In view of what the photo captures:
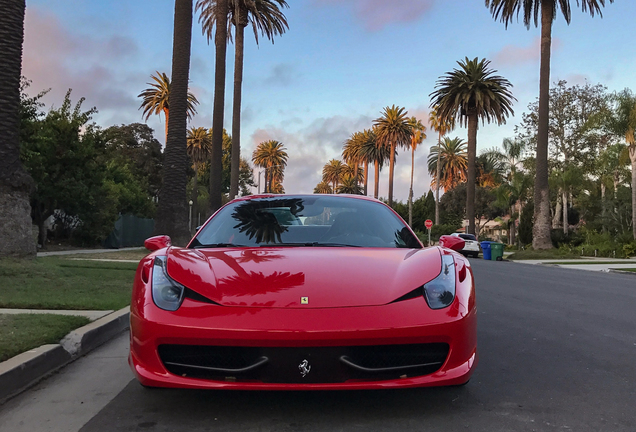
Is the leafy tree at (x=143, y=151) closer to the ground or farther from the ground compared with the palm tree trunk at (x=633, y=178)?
farther from the ground

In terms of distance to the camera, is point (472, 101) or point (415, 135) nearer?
point (472, 101)

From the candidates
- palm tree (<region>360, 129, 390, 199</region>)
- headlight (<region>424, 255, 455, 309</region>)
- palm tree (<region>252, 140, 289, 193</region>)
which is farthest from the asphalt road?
palm tree (<region>252, 140, 289, 193</region>)

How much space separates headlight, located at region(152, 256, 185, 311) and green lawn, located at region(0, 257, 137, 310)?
147 inches

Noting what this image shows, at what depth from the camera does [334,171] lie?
123m

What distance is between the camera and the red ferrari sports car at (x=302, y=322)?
Answer: 300 cm

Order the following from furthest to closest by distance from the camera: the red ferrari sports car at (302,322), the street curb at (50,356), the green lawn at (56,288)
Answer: the green lawn at (56,288) < the street curb at (50,356) < the red ferrari sports car at (302,322)

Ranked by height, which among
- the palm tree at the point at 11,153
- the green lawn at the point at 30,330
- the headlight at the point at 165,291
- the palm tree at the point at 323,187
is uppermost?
the palm tree at the point at 323,187

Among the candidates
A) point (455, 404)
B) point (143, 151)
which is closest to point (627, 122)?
point (455, 404)

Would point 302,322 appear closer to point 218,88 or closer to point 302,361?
point 302,361

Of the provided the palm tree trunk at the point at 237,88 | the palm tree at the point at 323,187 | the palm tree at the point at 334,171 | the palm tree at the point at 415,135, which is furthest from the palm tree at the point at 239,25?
the palm tree at the point at 323,187

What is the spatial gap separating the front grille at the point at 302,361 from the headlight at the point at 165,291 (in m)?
0.23

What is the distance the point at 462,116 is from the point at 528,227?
924cm

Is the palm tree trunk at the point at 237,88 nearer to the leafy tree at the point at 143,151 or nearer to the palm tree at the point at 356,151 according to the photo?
the leafy tree at the point at 143,151

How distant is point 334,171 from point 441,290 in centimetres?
11998
